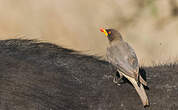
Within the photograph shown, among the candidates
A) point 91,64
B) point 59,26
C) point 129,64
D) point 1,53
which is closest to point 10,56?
point 1,53

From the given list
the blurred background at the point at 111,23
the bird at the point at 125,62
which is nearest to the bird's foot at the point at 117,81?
the bird at the point at 125,62

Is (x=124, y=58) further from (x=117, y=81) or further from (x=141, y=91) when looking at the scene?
(x=141, y=91)

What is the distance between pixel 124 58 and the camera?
7.81 metres

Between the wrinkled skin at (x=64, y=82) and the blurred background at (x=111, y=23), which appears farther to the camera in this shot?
the blurred background at (x=111, y=23)

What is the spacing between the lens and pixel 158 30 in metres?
16.0

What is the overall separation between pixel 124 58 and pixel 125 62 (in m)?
0.10

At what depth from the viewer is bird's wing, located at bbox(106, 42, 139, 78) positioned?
7605 mm

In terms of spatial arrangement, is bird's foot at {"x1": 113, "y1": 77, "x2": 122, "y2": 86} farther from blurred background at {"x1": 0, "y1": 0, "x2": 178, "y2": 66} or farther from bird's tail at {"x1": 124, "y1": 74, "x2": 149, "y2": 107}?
blurred background at {"x1": 0, "y1": 0, "x2": 178, "y2": 66}

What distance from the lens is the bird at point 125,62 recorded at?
7456 mm

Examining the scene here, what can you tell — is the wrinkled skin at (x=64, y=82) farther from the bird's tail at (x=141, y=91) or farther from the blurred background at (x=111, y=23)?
the blurred background at (x=111, y=23)

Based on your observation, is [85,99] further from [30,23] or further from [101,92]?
[30,23]

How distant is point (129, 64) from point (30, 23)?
9.33 metres

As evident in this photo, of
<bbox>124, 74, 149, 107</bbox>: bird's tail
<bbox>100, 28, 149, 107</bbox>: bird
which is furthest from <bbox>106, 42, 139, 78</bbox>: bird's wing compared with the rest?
<bbox>124, 74, 149, 107</bbox>: bird's tail

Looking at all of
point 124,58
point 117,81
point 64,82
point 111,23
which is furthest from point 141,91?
point 111,23
